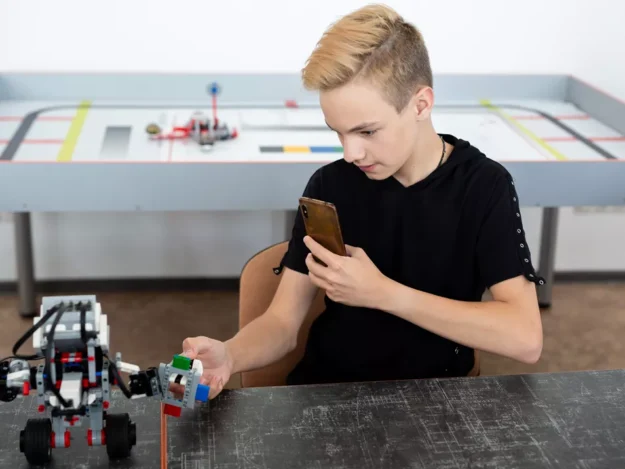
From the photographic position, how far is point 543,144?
251cm

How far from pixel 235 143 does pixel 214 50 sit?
642 mm

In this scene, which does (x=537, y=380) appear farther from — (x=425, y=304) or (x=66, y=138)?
(x=66, y=138)

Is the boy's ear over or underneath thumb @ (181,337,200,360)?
over

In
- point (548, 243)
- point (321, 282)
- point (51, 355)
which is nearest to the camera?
point (51, 355)

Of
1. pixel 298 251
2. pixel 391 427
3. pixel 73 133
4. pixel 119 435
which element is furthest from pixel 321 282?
pixel 73 133

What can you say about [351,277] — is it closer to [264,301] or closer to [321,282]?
[321,282]

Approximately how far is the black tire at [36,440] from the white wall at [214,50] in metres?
2.01

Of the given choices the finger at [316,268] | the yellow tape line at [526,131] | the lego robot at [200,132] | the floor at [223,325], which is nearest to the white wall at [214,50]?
the floor at [223,325]

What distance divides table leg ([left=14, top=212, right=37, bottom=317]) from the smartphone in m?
1.66

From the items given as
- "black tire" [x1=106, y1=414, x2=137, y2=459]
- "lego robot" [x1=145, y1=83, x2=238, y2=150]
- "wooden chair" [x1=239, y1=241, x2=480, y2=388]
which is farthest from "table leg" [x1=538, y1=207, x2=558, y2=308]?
"black tire" [x1=106, y1=414, x2=137, y2=459]

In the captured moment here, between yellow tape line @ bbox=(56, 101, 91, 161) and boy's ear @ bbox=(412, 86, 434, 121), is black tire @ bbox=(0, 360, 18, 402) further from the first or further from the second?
yellow tape line @ bbox=(56, 101, 91, 161)

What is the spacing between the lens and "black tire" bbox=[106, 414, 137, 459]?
1.11 metres

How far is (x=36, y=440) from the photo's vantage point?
109 cm

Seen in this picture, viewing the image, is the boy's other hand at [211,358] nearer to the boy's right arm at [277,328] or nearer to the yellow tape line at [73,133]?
the boy's right arm at [277,328]
